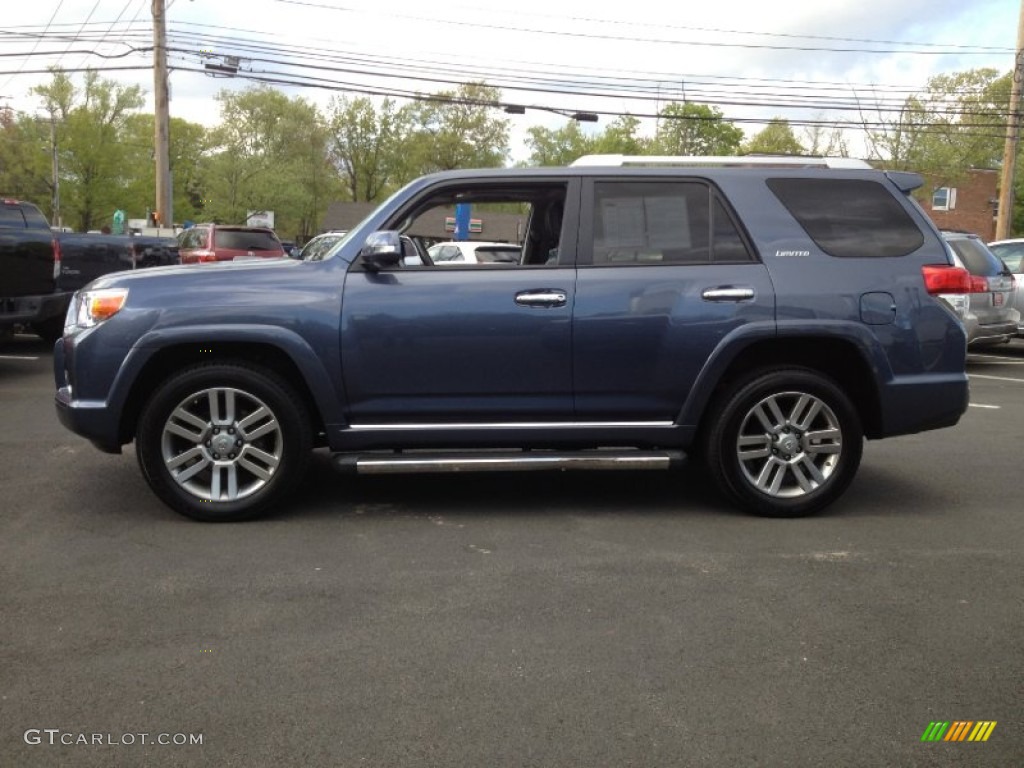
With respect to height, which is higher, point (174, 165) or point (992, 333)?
point (174, 165)

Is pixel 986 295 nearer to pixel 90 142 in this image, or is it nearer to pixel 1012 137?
pixel 1012 137

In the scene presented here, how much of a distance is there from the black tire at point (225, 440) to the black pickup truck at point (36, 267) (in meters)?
6.46

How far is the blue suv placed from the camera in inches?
198

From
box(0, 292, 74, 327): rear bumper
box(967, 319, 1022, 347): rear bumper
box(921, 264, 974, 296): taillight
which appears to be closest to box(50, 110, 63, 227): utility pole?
box(0, 292, 74, 327): rear bumper

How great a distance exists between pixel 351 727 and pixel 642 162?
3.68 metres

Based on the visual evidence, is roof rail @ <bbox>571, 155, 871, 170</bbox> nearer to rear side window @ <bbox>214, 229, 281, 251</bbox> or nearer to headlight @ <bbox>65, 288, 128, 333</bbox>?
headlight @ <bbox>65, 288, 128, 333</bbox>

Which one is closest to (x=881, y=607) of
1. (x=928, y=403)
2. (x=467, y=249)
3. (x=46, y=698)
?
A: (x=928, y=403)

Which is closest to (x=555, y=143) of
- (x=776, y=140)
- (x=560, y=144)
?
(x=560, y=144)

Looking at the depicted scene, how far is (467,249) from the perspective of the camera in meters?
11.8

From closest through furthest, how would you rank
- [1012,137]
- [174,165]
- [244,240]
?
[244,240] < [1012,137] < [174,165]

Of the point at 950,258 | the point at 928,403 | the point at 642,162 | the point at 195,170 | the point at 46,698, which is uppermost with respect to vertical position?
the point at 195,170

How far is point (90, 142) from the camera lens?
60.9 meters

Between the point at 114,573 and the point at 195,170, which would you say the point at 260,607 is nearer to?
the point at 114,573

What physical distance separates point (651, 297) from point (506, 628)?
6.89 feet
